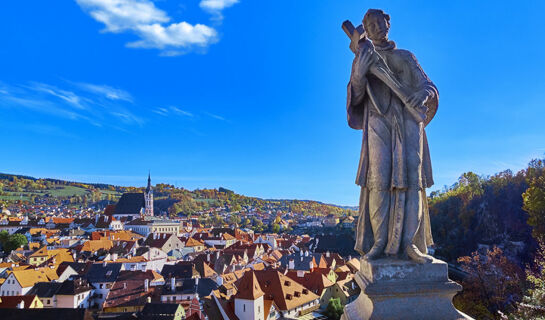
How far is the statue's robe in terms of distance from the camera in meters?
3.97

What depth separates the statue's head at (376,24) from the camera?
4.23 metres

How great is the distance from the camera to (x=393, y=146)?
4.03 metres

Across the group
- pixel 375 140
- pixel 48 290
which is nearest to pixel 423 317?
pixel 375 140

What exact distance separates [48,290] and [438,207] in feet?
210

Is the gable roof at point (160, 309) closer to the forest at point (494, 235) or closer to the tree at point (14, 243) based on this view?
the forest at point (494, 235)

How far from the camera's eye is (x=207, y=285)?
37.0 meters

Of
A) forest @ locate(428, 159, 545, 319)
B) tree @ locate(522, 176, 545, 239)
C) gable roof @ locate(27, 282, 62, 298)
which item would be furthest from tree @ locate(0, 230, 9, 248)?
tree @ locate(522, 176, 545, 239)

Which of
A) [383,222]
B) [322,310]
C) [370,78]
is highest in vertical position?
[370,78]

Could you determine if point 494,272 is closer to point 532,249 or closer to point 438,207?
point 532,249

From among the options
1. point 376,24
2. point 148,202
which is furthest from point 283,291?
point 148,202

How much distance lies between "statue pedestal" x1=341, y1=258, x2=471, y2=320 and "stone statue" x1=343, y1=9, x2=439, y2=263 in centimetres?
14

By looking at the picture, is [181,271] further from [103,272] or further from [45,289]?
[45,289]

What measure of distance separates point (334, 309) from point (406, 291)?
33007mm

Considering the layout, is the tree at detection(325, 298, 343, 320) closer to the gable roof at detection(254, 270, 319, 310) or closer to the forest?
the gable roof at detection(254, 270, 319, 310)
